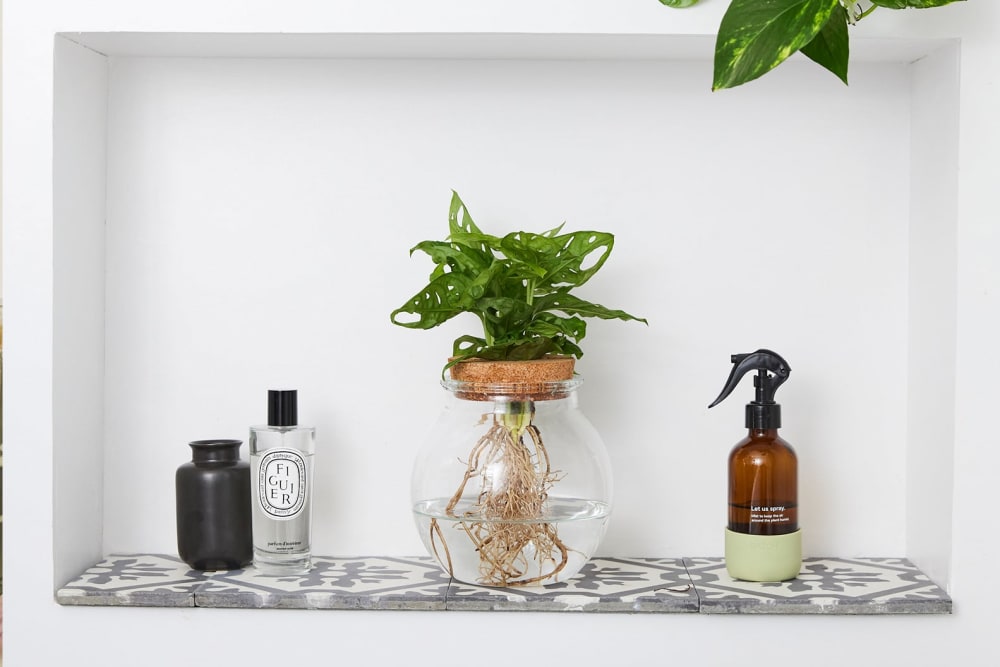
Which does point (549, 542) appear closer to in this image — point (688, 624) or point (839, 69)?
point (688, 624)

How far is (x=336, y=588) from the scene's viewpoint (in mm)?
936

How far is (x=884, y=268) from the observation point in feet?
3.41

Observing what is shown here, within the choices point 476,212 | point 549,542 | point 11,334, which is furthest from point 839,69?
point 11,334

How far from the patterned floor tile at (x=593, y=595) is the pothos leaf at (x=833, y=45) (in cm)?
51

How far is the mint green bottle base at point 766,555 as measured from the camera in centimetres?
94

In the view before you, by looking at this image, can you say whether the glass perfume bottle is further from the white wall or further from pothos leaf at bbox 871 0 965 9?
pothos leaf at bbox 871 0 965 9

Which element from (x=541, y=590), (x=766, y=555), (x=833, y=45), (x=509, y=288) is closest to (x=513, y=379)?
(x=509, y=288)

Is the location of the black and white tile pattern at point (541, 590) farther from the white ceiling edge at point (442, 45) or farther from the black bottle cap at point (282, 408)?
the white ceiling edge at point (442, 45)

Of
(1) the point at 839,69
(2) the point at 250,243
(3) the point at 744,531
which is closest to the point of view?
(1) the point at 839,69

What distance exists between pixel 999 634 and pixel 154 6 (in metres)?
1.02

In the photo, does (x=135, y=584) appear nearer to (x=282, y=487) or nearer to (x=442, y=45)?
(x=282, y=487)

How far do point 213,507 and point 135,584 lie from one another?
0.34 ft

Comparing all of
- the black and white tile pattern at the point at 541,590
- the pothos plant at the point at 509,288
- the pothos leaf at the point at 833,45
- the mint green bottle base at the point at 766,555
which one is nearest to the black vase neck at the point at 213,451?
the black and white tile pattern at the point at 541,590

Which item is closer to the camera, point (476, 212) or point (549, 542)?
point (549, 542)
